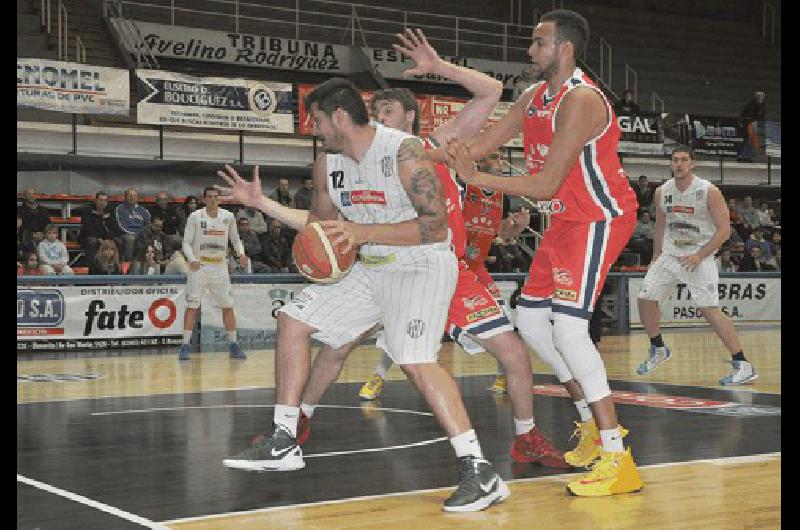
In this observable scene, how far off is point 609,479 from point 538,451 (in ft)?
3.03

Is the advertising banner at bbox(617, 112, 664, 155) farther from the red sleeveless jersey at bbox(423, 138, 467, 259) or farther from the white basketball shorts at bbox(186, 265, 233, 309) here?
the red sleeveless jersey at bbox(423, 138, 467, 259)

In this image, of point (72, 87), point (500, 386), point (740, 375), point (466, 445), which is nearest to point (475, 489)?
point (466, 445)

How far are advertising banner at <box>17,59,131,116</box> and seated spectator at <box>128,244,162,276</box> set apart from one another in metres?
3.23

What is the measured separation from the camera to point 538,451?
259 inches

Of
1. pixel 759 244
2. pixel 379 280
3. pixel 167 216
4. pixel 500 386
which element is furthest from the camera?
pixel 759 244

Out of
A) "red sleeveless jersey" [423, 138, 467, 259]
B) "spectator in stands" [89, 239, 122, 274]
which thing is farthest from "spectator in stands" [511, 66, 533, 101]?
"spectator in stands" [89, 239, 122, 274]

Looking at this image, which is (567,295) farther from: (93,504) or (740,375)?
(740,375)

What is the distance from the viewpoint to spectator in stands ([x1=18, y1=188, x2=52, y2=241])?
717 inches

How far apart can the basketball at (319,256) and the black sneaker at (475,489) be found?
1105mm

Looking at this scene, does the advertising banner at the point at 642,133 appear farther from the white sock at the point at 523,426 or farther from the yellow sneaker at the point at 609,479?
the yellow sneaker at the point at 609,479

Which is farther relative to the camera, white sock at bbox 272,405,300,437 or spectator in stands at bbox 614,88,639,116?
spectator in stands at bbox 614,88,639,116
